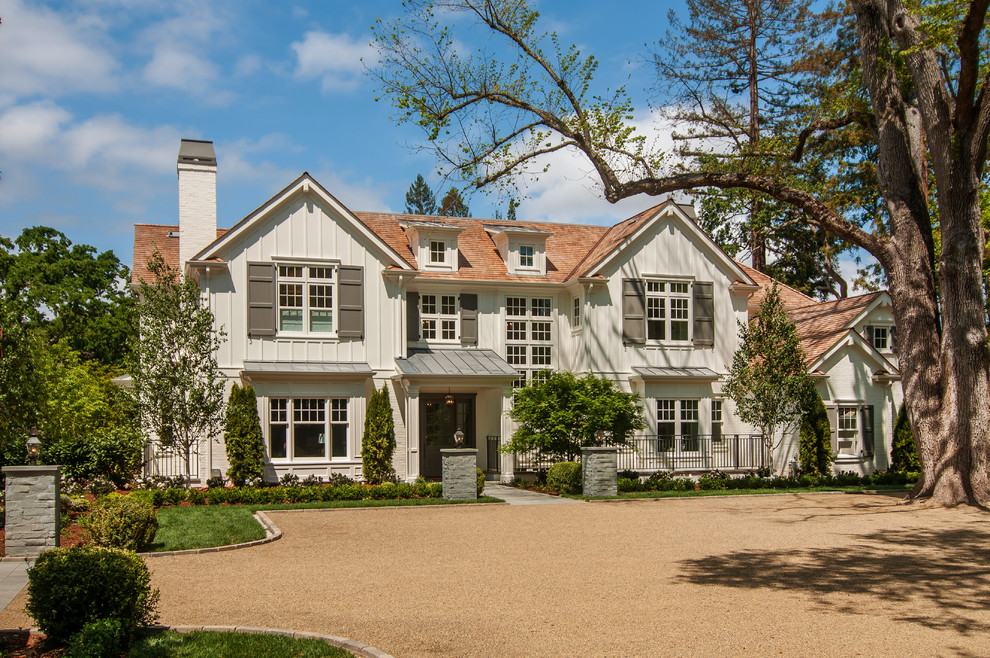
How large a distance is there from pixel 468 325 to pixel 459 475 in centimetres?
675

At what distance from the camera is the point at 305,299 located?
75.2 ft

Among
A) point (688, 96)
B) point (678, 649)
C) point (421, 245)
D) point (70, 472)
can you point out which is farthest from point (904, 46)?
point (70, 472)

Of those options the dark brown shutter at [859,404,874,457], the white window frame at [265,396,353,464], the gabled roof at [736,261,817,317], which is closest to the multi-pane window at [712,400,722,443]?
the gabled roof at [736,261,817,317]

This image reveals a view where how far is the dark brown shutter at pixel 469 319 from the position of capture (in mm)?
25500

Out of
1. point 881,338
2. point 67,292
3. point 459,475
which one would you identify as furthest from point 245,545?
point 67,292

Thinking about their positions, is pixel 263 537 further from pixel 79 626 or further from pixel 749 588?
pixel 749 588

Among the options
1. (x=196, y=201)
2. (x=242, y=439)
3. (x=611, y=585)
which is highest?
(x=196, y=201)

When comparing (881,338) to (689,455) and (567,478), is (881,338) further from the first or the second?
(567,478)

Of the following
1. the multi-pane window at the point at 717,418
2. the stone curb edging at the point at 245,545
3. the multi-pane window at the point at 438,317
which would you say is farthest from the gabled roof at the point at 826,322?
the stone curb edging at the point at 245,545

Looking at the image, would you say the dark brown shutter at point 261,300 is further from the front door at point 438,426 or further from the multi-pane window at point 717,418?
the multi-pane window at point 717,418

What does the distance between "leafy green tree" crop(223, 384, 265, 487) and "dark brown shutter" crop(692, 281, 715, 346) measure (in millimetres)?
13736

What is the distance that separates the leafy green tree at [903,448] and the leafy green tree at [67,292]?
108 feet

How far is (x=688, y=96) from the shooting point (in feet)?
90.7

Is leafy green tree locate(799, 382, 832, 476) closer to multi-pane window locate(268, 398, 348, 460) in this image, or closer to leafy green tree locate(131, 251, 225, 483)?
multi-pane window locate(268, 398, 348, 460)
